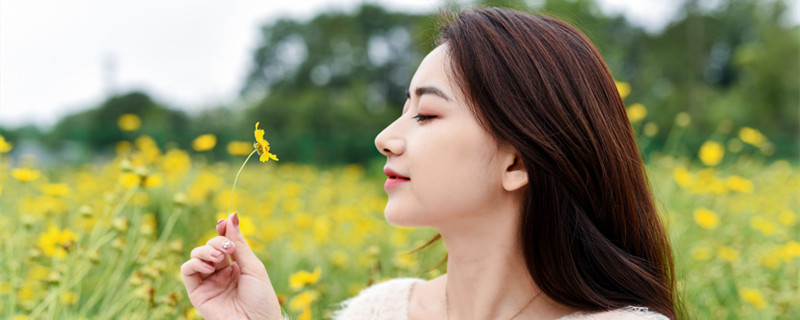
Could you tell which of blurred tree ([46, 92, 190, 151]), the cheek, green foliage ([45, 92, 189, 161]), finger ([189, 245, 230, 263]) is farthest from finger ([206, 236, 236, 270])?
green foliage ([45, 92, 189, 161])

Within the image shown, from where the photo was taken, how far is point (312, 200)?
3.63 meters

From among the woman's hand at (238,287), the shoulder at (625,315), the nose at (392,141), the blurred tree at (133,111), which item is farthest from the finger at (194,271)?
the blurred tree at (133,111)

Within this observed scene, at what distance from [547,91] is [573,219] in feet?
0.70

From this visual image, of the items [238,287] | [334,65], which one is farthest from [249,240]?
[334,65]

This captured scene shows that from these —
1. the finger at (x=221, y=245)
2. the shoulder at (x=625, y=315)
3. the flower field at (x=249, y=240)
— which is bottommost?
the flower field at (x=249, y=240)

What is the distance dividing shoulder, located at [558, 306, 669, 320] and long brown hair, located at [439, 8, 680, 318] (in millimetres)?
13

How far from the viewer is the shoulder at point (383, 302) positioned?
130 cm

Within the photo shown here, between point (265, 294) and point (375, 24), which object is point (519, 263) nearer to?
point (265, 294)

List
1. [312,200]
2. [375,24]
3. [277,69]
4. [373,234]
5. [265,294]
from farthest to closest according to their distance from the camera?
[375,24], [277,69], [312,200], [373,234], [265,294]

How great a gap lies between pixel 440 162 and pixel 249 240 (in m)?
0.88

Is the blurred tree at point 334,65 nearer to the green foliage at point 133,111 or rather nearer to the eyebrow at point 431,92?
the green foliage at point 133,111

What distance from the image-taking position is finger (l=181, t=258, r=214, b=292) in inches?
35.7

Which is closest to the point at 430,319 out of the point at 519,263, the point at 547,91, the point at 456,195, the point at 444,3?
the point at 519,263

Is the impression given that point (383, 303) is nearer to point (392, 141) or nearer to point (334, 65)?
point (392, 141)
